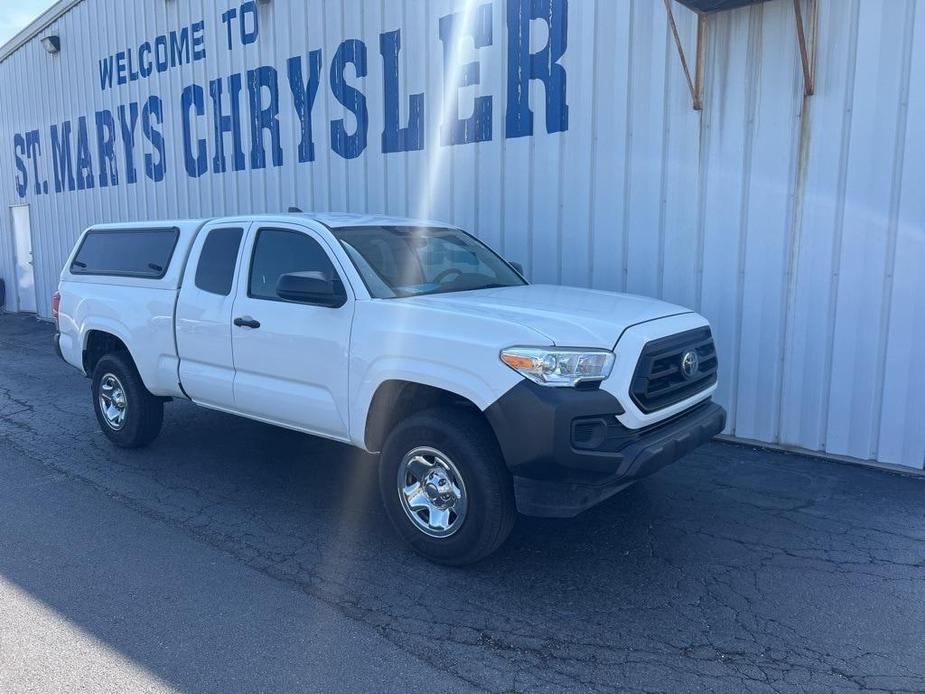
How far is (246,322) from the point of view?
5.17m

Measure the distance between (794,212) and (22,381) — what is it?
8.93 meters

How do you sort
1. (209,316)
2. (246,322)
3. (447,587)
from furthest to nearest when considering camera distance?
(209,316), (246,322), (447,587)

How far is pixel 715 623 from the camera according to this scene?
3664mm

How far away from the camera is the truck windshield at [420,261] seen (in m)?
4.87

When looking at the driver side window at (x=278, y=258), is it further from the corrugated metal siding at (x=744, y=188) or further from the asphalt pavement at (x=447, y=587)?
the corrugated metal siding at (x=744, y=188)

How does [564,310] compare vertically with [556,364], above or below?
above

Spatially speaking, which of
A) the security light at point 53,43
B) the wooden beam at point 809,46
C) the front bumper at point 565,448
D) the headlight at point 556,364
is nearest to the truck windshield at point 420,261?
the headlight at point 556,364

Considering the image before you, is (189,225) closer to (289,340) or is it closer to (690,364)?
(289,340)

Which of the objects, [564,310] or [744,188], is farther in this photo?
[744,188]

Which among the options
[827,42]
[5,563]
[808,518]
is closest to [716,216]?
[827,42]

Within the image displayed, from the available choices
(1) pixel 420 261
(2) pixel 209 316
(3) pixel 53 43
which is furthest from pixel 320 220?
(3) pixel 53 43

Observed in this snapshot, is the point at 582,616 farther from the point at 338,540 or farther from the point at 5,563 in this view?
the point at 5,563

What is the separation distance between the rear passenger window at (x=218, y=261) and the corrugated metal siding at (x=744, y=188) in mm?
3093

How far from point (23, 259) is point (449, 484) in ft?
51.8
